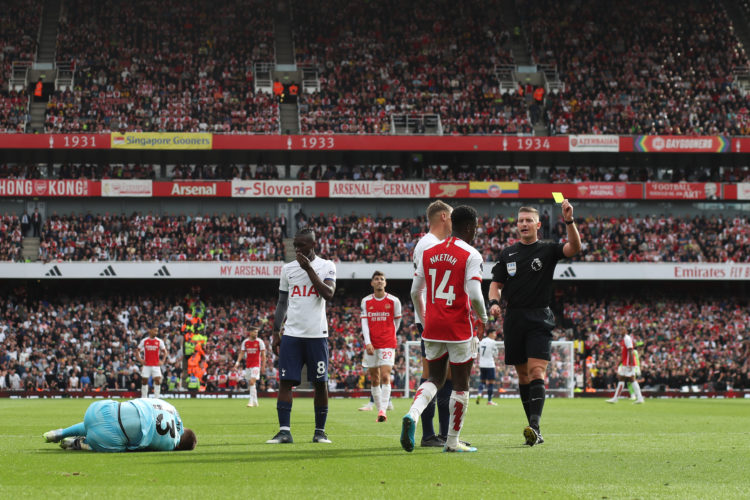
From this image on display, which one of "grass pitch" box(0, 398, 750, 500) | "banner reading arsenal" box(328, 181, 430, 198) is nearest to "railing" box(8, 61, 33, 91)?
"banner reading arsenal" box(328, 181, 430, 198)

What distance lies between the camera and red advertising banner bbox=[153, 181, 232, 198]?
157 feet

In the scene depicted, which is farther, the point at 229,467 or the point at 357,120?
the point at 357,120

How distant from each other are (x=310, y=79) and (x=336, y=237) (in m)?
10.6

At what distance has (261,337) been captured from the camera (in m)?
41.8

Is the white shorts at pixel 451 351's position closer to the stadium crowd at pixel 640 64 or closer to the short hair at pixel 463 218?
the short hair at pixel 463 218

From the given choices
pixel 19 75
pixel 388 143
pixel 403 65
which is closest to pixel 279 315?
pixel 388 143

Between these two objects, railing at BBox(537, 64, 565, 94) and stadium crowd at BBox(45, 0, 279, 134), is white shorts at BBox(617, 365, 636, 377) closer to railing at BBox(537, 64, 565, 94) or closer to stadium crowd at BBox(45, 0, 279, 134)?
stadium crowd at BBox(45, 0, 279, 134)

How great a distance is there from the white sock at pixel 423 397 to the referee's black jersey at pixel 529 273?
1800 millimetres

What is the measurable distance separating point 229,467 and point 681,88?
4983cm

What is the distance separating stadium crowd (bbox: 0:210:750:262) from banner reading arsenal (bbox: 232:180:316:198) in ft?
4.20

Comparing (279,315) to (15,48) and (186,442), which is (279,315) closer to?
(186,442)

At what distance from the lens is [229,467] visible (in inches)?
328

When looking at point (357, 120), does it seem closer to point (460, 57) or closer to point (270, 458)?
point (460, 57)

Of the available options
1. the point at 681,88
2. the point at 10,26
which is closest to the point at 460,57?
the point at 681,88
